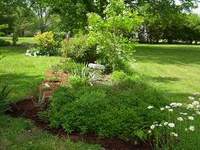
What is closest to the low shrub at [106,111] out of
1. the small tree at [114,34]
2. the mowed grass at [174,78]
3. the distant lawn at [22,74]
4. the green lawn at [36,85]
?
the green lawn at [36,85]

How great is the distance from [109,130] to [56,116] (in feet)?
3.37

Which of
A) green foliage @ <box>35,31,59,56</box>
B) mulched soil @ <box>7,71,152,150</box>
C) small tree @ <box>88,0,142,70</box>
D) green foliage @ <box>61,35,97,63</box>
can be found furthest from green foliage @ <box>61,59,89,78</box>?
green foliage @ <box>35,31,59,56</box>

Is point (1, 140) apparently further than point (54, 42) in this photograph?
No

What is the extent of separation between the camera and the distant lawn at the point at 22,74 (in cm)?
1202

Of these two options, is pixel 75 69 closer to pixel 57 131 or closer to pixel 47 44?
pixel 57 131

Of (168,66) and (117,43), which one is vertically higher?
(117,43)

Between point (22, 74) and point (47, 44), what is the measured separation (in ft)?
26.8

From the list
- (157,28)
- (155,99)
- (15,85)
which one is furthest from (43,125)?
(157,28)

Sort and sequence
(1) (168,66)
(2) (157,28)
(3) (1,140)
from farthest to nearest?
(2) (157,28)
(1) (168,66)
(3) (1,140)

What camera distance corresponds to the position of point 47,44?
78.9 feet

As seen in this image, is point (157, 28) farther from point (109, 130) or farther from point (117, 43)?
point (109, 130)

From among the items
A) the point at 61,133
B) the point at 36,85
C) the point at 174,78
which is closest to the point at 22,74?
the point at 36,85

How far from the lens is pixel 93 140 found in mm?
7574

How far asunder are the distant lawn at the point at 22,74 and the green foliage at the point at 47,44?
158 centimetres
